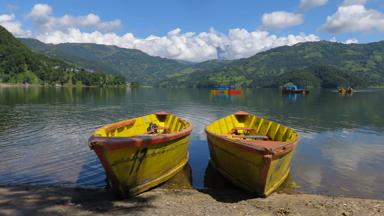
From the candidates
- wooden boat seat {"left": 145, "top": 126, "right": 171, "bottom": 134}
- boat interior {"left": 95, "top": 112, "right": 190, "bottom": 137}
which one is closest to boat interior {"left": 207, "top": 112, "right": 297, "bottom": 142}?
boat interior {"left": 95, "top": 112, "right": 190, "bottom": 137}

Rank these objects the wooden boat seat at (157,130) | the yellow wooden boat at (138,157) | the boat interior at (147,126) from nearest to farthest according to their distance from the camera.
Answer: the yellow wooden boat at (138,157) < the boat interior at (147,126) < the wooden boat seat at (157,130)


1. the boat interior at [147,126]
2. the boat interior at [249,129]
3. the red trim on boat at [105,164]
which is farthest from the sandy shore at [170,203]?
the boat interior at [249,129]

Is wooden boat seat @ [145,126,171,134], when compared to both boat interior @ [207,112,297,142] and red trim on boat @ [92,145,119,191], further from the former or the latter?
red trim on boat @ [92,145,119,191]

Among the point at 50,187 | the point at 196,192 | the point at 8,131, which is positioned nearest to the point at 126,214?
the point at 196,192

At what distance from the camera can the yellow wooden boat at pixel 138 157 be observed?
48.1 feet

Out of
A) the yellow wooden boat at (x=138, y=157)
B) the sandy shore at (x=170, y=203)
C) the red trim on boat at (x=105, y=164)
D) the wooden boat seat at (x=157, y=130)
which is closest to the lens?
the sandy shore at (x=170, y=203)

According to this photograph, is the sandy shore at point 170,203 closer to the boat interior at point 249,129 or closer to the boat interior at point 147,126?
the boat interior at point 147,126

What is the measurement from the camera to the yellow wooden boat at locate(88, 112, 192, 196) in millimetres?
14656

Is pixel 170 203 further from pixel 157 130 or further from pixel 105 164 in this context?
pixel 157 130

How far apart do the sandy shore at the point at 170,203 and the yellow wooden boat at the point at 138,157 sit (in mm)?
793

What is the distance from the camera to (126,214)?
44.6ft

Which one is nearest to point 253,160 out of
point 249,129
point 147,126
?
point 249,129

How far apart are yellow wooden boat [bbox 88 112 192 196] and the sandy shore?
793mm

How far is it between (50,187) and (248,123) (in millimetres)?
16628
